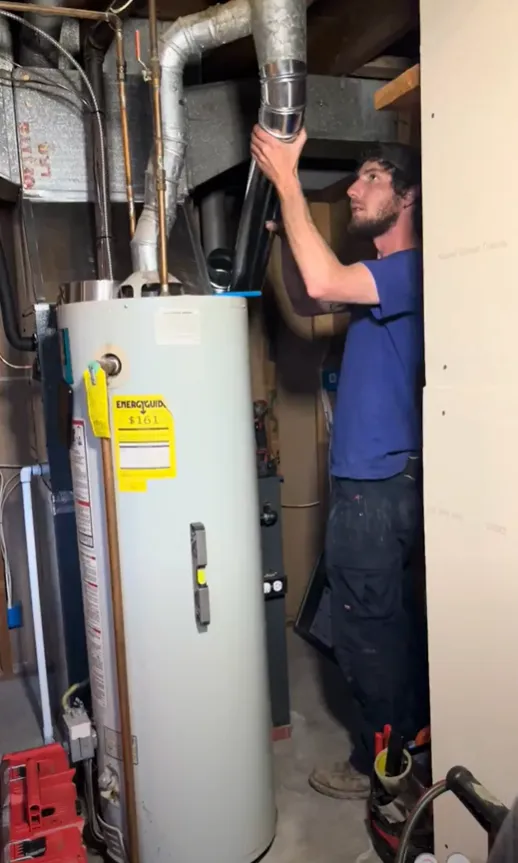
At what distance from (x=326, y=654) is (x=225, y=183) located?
187cm

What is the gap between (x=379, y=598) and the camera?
2.04 meters

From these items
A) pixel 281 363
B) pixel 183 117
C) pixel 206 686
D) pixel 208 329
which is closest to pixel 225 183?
pixel 183 117

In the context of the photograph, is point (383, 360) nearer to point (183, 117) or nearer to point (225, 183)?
point (183, 117)

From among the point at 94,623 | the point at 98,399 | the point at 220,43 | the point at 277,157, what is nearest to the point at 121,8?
the point at 220,43

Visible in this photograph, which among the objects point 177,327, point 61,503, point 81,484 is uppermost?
point 177,327

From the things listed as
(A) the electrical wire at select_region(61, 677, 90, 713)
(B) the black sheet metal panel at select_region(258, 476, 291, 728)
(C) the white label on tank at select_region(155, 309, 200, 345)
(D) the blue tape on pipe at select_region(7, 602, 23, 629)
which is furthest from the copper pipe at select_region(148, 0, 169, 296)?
(D) the blue tape on pipe at select_region(7, 602, 23, 629)

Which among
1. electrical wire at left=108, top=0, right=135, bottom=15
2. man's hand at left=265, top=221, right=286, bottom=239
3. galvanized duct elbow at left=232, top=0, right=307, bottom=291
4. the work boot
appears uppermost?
electrical wire at left=108, top=0, right=135, bottom=15

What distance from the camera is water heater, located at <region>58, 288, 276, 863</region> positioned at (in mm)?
1653

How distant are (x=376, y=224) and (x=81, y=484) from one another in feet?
3.50

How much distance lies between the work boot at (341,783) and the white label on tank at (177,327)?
1397 millimetres

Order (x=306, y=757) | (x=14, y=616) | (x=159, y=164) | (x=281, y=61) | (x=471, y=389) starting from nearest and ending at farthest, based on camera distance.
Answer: (x=471, y=389), (x=159, y=164), (x=281, y=61), (x=306, y=757), (x=14, y=616)

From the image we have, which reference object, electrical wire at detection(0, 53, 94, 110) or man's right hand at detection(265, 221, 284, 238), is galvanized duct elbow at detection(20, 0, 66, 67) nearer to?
electrical wire at detection(0, 53, 94, 110)

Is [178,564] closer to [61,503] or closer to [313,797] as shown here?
[61,503]

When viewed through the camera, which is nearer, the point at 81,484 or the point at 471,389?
the point at 471,389
